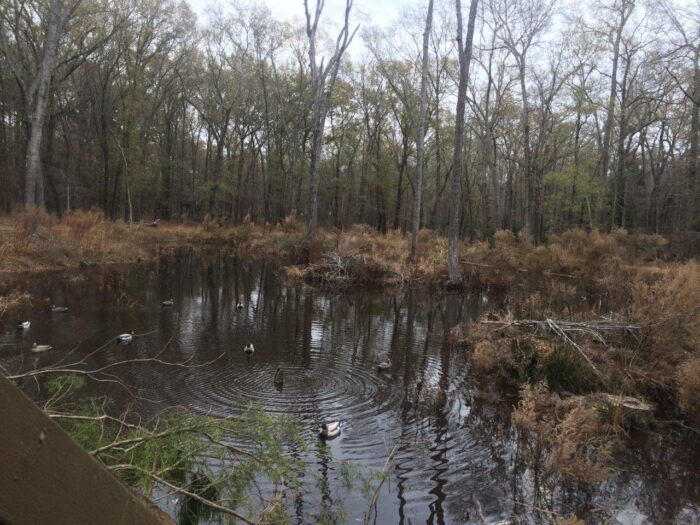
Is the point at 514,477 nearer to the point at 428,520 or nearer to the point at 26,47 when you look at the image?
Answer: the point at 428,520

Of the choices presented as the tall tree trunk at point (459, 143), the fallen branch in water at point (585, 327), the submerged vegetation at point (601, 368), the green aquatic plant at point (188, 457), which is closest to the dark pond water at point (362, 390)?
the submerged vegetation at point (601, 368)

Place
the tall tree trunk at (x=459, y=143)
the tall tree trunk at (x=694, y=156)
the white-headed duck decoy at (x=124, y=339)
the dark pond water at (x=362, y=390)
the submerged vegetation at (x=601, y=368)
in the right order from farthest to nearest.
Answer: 1. the tall tree trunk at (x=694, y=156)
2. the tall tree trunk at (x=459, y=143)
3. the white-headed duck decoy at (x=124, y=339)
4. the submerged vegetation at (x=601, y=368)
5. the dark pond water at (x=362, y=390)

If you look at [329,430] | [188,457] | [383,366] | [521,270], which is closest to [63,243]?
[383,366]

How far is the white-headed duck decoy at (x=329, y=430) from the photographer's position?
5.39 meters

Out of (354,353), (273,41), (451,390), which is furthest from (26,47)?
(451,390)

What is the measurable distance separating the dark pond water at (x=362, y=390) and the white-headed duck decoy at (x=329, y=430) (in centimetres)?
10

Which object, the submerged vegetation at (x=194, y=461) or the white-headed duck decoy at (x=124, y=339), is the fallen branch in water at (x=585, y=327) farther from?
the white-headed duck decoy at (x=124, y=339)

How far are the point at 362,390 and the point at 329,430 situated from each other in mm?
1858

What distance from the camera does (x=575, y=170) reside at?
2747 centimetres

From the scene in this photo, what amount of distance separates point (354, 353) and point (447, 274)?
891 centimetres

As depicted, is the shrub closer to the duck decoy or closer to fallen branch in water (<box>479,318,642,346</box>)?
fallen branch in water (<box>479,318,642,346</box>)

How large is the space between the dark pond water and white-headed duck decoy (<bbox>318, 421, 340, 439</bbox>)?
0.10 metres

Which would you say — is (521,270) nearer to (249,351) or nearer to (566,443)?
(249,351)

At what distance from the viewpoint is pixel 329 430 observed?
213 inches
